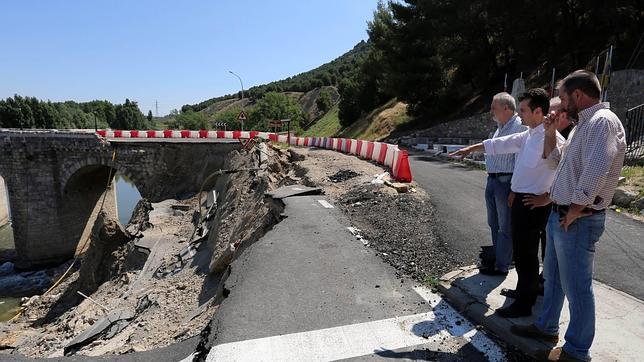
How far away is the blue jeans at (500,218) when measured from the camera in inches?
158

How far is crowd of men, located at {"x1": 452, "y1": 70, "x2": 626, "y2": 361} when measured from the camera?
8.22ft

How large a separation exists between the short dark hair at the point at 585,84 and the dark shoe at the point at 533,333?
172 centimetres

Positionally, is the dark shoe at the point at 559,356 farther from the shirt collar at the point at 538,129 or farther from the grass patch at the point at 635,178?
the grass patch at the point at 635,178

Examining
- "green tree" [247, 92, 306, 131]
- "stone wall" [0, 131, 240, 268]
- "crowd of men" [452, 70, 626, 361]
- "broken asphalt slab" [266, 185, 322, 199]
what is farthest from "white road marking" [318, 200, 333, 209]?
"green tree" [247, 92, 306, 131]

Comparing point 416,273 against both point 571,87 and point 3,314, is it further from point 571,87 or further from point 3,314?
point 3,314

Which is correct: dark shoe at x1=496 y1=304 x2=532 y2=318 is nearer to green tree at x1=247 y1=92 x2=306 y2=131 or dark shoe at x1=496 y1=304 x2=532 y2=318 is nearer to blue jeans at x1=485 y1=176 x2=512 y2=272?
blue jeans at x1=485 y1=176 x2=512 y2=272

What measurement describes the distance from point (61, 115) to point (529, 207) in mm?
85740

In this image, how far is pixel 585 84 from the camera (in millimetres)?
2590

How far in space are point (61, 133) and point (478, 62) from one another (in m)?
26.5

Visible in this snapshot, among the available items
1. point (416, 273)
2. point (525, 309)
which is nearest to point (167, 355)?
point (416, 273)

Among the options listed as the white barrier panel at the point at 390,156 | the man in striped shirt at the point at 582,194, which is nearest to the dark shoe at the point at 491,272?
the man in striped shirt at the point at 582,194

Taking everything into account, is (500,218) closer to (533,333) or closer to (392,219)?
(533,333)

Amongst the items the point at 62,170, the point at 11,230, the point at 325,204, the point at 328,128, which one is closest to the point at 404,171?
the point at 325,204

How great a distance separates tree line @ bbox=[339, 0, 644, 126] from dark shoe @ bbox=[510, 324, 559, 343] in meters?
21.4
